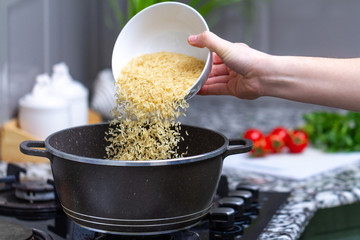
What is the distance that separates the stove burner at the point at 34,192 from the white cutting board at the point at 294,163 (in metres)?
0.59

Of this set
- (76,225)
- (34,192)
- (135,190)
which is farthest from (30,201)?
(135,190)

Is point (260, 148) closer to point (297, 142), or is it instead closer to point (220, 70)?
point (297, 142)

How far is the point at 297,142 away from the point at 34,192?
0.94 metres

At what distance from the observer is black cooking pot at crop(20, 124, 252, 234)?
2.78 feet

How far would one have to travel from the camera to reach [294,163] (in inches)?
66.4

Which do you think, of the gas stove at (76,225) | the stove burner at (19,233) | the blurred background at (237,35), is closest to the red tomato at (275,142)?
the blurred background at (237,35)

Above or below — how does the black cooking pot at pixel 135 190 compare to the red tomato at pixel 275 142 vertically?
above

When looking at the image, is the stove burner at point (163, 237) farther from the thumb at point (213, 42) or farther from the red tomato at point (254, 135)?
the red tomato at point (254, 135)

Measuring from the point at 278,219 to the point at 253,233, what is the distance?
0.12 m

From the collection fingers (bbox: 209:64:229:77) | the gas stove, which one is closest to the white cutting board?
the gas stove

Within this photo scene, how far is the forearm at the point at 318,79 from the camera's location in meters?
1.02

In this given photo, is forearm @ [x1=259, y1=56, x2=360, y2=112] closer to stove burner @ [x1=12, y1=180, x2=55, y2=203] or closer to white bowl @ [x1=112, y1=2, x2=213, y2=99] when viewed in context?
white bowl @ [x1=112, y1=2, x2=213, y2=99]

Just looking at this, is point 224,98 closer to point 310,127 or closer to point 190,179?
point 310,127

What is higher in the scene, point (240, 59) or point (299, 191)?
point (240, 59)
